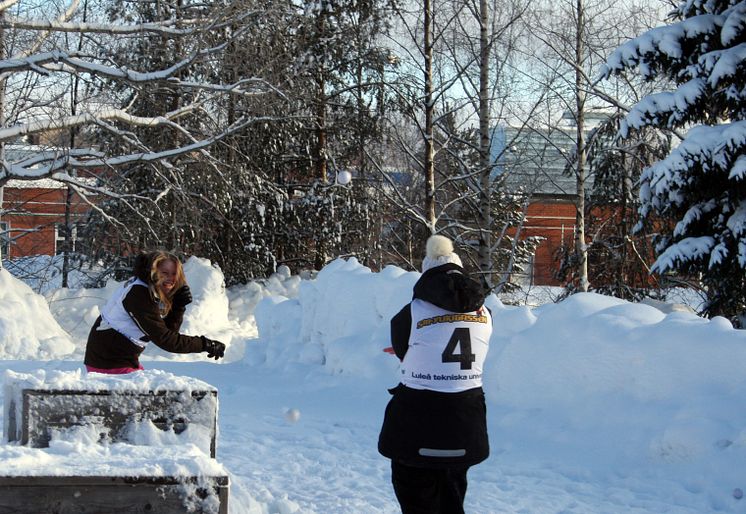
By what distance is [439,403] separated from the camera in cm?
404

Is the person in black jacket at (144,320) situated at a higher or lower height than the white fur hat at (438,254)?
lower

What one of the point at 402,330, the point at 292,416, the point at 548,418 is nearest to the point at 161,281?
the point at 402,330

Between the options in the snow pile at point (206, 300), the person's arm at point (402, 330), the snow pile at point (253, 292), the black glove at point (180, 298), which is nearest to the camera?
the person's arm at point (402, 330)

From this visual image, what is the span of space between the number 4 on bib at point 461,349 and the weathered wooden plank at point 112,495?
57.7 inches

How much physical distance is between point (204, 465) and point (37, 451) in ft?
2.07

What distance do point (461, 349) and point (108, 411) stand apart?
1.54 m

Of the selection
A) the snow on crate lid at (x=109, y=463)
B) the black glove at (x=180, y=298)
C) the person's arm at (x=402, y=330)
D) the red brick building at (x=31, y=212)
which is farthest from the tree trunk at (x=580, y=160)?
the snow on crate lid at (x=109, y=463)

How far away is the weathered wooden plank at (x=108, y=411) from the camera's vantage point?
3.79 meters

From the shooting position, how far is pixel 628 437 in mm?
6844

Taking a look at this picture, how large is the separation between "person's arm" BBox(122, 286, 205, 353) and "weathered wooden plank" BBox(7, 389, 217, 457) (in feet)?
4.97

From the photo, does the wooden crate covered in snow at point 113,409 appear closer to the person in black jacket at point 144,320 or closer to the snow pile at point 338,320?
the person in black jacket at point 144,320

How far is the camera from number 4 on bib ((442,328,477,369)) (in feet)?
13.3

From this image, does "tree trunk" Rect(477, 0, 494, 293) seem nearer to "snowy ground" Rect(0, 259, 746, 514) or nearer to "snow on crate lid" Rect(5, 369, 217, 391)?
"snowy ground" Rect(0, 259, 746, 514)

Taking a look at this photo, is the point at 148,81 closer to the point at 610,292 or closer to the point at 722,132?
the point at 722,132
